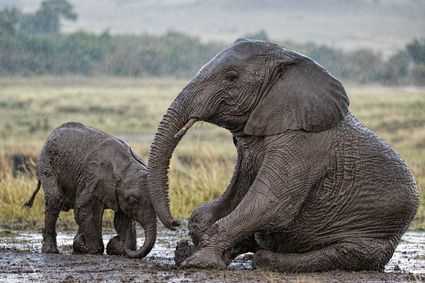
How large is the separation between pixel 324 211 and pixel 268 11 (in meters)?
106

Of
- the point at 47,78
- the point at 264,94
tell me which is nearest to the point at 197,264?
the point at 264,94

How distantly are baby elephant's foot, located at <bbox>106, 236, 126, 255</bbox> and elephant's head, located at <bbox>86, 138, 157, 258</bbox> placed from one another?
0.24m

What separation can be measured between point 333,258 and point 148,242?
1668mm

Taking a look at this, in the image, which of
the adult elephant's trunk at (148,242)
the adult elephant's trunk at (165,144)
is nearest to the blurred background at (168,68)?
the adult elephant's trunk at (148,242)

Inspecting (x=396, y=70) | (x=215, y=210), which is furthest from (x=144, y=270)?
(x=396, y=70)

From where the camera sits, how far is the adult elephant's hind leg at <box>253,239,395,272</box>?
987 cm

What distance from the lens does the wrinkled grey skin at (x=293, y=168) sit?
9656 millimetres

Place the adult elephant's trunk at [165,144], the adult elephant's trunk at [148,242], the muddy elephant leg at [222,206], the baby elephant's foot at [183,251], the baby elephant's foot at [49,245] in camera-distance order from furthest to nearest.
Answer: the baby elephant's foot at [49,245] < the adult elephant's trunk at [148,242] < the muddy elephant leg at [222,206] < the baby elephant's foot at [183,251] < the adult elephant's trunk at [165,144]

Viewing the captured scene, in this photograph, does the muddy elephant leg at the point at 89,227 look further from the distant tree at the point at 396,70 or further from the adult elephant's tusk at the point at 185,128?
the distant tree at the point at 396,70

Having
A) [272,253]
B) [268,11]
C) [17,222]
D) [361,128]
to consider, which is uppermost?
[361,128]

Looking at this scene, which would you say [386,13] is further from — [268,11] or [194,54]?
[194,54]

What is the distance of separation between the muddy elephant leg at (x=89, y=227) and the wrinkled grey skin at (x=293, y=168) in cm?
128

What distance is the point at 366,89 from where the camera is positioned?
65125 mm

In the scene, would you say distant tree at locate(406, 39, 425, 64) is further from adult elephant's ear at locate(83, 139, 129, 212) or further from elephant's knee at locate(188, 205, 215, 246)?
elephant's knee at locate(188, 205, 215, 246)
